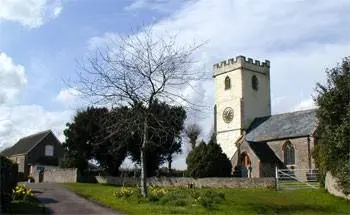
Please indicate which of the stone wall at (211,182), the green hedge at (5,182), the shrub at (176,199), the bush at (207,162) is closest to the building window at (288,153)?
the bush at (207,162)

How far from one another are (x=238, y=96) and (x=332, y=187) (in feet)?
128

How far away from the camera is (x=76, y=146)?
5416 cm

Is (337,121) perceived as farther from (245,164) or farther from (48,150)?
(48,150)

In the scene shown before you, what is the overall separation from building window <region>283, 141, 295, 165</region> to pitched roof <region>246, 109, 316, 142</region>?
3.26 feet

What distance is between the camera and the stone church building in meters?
56.1

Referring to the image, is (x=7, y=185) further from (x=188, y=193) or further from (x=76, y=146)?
(x=76, y=146)

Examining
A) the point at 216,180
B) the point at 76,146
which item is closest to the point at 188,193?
the point at 216,180

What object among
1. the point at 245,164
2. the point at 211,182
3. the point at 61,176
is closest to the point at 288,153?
the point at 245,164

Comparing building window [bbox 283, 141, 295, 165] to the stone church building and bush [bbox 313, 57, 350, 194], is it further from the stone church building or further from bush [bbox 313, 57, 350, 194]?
bush [bbox 313, 57, 350, 194]

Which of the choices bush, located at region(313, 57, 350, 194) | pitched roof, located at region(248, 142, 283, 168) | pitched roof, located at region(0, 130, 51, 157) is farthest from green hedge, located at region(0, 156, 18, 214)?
pitched roof, located at region(0, 130, 51, 157)

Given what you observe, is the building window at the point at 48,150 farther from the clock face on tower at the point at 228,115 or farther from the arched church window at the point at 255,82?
the arched church window at the point at 255,82

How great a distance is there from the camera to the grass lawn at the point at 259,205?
23.2 metres

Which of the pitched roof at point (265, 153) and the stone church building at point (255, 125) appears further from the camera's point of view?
the pitched roof at point (265, 153)

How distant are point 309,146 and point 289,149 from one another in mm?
3040
